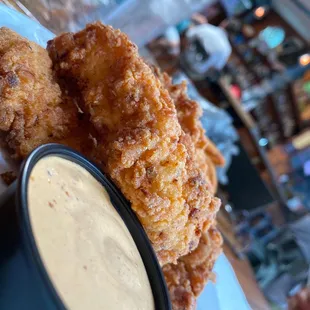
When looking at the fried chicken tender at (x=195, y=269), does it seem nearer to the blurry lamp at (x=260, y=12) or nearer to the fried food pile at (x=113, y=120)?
the fried food pile at (x=113, y=120)

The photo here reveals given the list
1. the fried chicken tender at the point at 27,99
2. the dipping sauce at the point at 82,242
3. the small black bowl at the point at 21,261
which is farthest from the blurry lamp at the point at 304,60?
the small black bowl at the point at 21,261

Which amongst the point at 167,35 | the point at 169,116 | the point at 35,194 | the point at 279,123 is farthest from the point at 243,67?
the point at 35,194

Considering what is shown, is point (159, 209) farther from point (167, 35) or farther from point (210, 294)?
point (167, 35)

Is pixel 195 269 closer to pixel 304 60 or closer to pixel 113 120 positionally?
pixel 113 120

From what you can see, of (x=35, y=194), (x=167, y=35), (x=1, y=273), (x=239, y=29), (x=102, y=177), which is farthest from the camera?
(x=239, y=29)

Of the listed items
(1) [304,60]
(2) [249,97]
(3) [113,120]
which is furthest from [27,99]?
(1) [304,60]


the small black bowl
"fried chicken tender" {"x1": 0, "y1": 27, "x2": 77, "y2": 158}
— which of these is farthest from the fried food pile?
the small black bowl

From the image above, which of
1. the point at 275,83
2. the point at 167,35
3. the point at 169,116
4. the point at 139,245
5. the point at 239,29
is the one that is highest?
the point at 169,116
